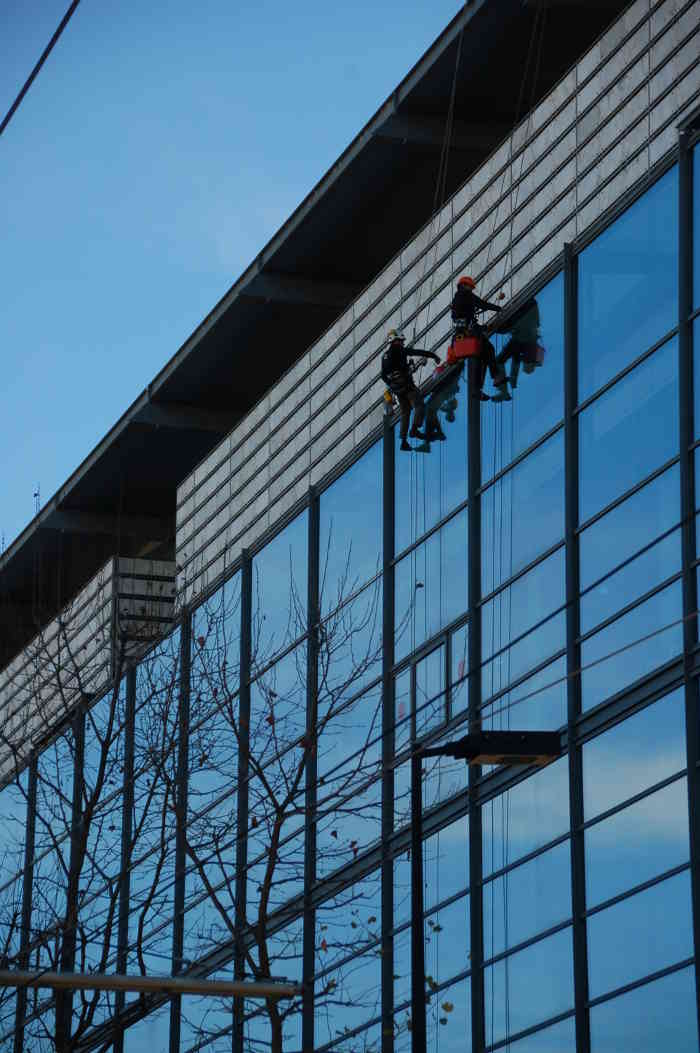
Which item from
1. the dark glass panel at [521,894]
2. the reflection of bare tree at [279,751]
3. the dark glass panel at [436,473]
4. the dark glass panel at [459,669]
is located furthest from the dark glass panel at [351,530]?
the dark glass panel at [521,894]

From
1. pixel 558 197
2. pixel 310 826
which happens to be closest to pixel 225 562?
pixel 310 826

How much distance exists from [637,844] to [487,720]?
13.4 feet

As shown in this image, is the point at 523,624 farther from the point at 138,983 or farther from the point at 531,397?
the point at 138,983

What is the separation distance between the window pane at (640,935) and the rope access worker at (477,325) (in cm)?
745

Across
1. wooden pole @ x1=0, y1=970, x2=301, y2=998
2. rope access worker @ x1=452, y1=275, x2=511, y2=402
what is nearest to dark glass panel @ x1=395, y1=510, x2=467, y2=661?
rope access worker @ x1=452, y1=275, x2=511, y2=402

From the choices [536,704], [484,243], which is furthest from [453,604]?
[484,243]

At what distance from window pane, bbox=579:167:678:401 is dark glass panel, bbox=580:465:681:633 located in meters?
1.73

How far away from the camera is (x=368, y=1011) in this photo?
26.5m

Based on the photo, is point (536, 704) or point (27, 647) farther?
point (27, 647)

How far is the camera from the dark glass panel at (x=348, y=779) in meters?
27.5

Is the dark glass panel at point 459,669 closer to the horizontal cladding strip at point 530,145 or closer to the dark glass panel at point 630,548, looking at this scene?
the dark glass panel at point 630,548

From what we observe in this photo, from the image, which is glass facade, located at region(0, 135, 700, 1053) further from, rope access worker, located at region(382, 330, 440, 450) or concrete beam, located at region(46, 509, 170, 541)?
concrete beam, located at region(46, 509, 170, 541)

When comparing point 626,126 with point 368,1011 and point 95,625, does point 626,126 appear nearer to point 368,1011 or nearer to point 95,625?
point 368,1011

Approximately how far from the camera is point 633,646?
2097 centimetres
